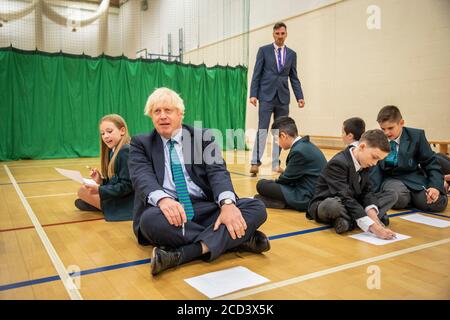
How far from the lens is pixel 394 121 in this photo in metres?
2.60

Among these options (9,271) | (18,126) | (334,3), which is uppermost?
(334,3)

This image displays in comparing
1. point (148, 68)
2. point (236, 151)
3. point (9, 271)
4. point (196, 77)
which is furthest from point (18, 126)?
point (9, 271)

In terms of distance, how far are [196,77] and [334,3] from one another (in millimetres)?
2801

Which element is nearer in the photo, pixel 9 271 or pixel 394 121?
pixel 9 271

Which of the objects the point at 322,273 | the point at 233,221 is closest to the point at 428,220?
the point at 322,273

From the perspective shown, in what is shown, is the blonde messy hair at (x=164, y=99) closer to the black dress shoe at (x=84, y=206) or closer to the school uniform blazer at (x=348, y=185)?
the school uniform blazer at (x=348, y=185)

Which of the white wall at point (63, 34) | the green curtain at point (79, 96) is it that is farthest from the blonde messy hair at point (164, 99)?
the white wall at point (63, 34)

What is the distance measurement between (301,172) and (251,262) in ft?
3.66

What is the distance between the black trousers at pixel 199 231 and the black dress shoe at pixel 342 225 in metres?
0.60

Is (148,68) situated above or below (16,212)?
above

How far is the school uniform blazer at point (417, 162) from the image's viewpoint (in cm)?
269
